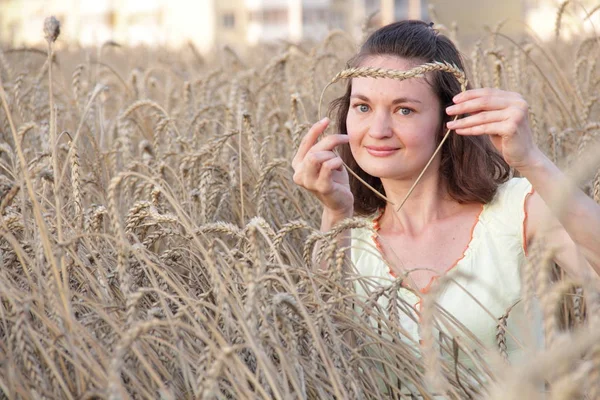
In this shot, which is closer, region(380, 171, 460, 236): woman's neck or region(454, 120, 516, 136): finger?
region(454, 120, 516, 136): finger

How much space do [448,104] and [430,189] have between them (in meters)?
0.20

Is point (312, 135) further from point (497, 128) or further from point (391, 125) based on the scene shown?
point (497, 128)

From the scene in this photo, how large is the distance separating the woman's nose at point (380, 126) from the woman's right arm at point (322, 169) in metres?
0.07

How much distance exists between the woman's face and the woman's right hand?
0.24 ft

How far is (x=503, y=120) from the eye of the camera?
4.67 ft

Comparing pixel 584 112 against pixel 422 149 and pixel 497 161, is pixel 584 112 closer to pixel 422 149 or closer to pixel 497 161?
pixel 497 161

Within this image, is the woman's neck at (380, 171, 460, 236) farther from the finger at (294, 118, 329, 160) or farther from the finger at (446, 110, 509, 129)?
the finger at (446, 110, 509, 129)

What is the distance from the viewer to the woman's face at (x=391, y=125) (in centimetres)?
170

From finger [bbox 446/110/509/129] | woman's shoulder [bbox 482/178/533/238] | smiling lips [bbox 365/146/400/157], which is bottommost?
woman's shoulder [bbox 482/178/533/238]

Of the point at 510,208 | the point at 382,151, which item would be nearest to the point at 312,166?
the point at 382,151

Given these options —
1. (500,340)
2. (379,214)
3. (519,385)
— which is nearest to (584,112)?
(379,214)

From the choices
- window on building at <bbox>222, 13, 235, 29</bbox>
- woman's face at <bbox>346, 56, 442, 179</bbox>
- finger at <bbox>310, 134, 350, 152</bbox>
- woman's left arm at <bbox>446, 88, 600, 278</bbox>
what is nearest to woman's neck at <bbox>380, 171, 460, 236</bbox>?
woman's face at <bbox>346, 56, 442, 179</bbox>

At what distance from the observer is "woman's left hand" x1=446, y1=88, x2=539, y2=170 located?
142 cm

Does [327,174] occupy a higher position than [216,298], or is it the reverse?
[327,174]
